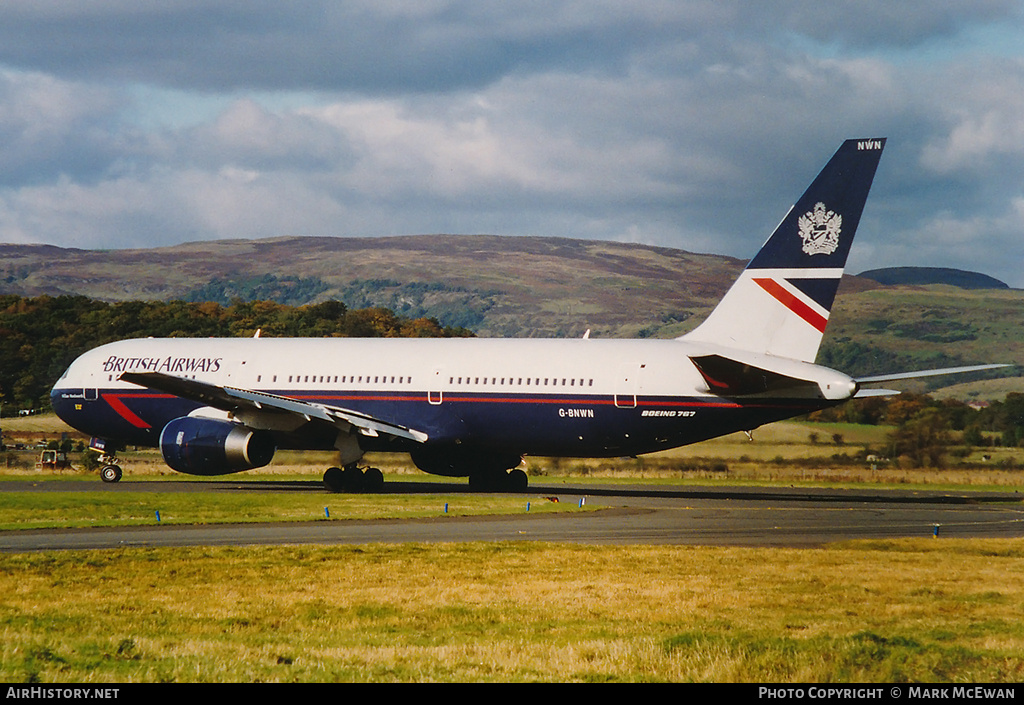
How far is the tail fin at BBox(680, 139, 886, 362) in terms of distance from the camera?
36594mm

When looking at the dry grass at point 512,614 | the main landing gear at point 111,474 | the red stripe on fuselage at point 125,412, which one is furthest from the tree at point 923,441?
the main landing gear at point 111,474

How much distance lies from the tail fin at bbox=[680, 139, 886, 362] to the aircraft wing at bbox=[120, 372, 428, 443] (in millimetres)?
11480

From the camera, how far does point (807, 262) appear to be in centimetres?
3709

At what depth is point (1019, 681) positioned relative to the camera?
1180 centimetres

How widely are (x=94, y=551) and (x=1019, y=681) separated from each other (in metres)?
15.8

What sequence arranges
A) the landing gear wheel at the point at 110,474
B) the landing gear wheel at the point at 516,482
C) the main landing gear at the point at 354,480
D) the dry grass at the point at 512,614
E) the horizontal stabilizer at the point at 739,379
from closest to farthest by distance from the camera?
the dry grass at the point at 512,614, the horizontal stabilizer at the point at 739,379, the main landing gear at the point at 354,480, the landing gear wheel at the point at 516,482, the landing gear wheel at the point at 110,474

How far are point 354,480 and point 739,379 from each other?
1300cm

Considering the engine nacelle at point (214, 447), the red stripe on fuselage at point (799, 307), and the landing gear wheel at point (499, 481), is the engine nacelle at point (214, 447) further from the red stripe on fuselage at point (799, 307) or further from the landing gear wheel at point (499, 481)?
the red stripe on fuselage at point (799, 307)

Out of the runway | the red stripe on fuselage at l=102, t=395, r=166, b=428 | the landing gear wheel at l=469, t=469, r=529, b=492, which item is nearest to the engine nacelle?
the runway

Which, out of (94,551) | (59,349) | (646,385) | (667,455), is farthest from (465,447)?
(59,349)

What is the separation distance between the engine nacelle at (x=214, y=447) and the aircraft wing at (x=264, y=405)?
2.40ft

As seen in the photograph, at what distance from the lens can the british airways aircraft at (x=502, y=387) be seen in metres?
36.8

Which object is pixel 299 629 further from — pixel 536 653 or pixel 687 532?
pixel 687 532

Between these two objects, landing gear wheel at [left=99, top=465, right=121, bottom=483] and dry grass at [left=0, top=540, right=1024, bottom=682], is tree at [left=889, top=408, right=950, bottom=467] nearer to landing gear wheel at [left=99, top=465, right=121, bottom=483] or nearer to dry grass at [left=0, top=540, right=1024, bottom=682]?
dry grass at [left=0, top=540, right=1024, bottom=682]
